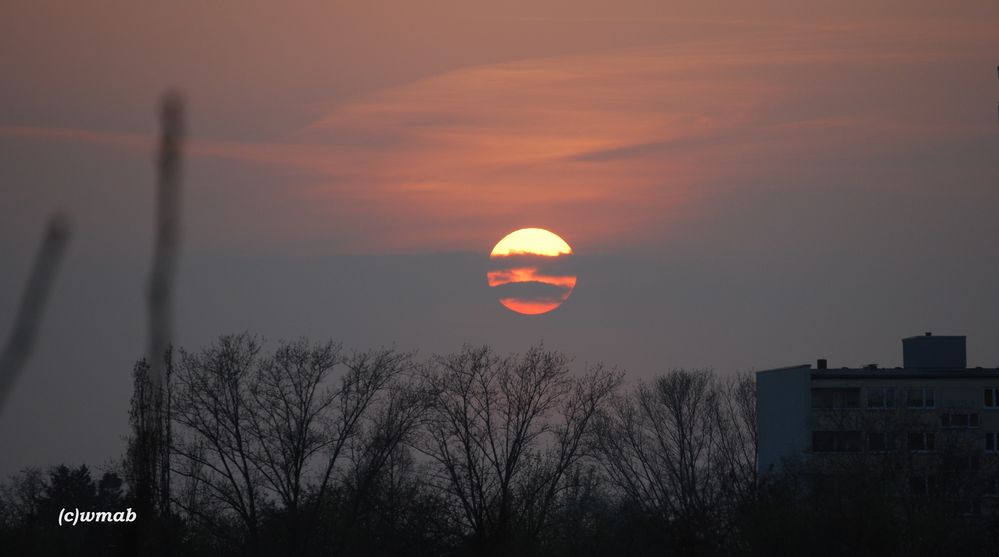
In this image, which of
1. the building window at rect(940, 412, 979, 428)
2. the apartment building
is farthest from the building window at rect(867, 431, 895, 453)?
the building window at rect(940, 412, 979, 428)

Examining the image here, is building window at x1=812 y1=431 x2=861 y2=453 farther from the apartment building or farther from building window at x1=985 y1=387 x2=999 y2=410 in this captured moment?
building window at x1=985 y1=387 x2=999 y2=410

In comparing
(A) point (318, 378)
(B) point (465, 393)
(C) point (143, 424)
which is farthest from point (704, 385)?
(C) point (143, 424)

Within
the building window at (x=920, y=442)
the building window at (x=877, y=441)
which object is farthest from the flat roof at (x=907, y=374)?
the building window at (x=877, y=441)

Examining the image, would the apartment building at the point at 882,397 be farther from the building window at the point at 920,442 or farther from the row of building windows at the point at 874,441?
the building window at the point at 920,442

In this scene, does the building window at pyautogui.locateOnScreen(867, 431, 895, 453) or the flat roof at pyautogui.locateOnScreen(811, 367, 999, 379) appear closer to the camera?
the building window at pyautogui.locateOnScreen(867, 431, 895, 453)

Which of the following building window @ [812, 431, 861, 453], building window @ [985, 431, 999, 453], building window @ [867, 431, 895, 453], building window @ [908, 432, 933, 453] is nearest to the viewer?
building window @ [908, 432, 933, 453]

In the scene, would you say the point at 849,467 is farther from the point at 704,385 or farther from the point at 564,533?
the point at 704,385

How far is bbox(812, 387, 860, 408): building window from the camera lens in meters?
86.3

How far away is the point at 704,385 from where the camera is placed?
88688 mm

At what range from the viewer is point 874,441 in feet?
215

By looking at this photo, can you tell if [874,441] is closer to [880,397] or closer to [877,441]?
[877,441]

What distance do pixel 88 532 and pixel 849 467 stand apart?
1370 inches

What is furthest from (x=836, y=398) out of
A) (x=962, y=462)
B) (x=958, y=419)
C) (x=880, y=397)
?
(x=962, y=462)

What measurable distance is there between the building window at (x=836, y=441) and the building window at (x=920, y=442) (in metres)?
3.21
